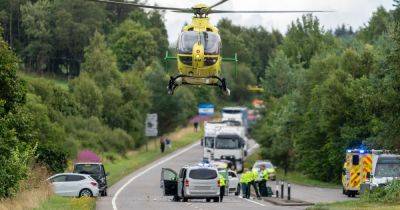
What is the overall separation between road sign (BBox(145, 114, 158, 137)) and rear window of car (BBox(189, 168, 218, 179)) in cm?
5417

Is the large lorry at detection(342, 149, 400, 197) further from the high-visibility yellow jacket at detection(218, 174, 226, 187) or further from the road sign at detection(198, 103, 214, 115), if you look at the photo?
the road sign at detection(198, 103, 214, 115)

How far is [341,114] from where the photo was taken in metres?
64.7

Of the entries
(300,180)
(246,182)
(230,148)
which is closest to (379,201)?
(246,182)

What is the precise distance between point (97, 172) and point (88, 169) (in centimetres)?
78

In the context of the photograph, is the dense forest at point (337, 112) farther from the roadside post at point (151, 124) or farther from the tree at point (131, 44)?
the tree at point (131, 44)

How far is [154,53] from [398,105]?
4087 inches

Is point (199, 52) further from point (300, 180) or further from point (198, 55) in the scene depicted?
point (300, 180)

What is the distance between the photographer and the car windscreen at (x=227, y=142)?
77812 mm

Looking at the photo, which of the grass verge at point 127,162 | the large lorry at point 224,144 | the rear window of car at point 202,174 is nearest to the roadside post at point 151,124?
the grass verge at point 127,162

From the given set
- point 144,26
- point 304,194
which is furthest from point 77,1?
point 304,194

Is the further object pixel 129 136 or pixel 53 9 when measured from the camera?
pixel 53 9

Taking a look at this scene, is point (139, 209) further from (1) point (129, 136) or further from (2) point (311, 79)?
(1) point (129, 136)

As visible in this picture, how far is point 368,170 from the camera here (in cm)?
4878

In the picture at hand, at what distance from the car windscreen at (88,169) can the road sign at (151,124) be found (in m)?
45.6
